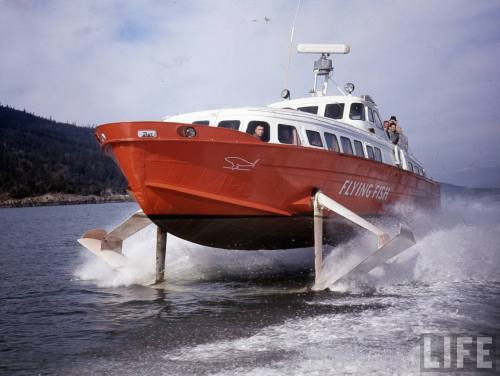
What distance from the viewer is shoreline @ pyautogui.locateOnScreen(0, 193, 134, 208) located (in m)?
117

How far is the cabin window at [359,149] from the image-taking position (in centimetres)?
1238

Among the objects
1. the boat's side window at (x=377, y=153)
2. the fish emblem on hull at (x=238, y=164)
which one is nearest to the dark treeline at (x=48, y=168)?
the boat's side window at (x=377, y=153)

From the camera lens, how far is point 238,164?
924cm

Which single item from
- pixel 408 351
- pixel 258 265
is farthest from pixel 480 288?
pixel 258 265

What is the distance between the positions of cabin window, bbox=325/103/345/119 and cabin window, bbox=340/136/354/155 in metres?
2.37

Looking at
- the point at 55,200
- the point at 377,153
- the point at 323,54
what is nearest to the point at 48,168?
the point at 55,200

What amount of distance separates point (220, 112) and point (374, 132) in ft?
20.7

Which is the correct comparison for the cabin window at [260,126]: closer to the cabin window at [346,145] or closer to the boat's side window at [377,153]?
the cabin window at [346,145]

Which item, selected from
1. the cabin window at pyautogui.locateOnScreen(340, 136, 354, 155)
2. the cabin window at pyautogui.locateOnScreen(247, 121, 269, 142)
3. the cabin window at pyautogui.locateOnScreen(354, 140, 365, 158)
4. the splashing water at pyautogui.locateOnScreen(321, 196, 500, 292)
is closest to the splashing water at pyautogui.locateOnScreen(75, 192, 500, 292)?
the splashing water at pyautogui.locateOnScreen(321, 196, 500, 292)

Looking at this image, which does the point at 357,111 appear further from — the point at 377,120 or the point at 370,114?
the point at 377,120

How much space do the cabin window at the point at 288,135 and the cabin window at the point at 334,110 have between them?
428 centimetres

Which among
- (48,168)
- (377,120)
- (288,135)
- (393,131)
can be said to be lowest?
(288,135)

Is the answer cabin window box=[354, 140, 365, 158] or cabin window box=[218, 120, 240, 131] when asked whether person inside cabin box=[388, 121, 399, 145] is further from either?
cabin window box=[218, 120, 240, 131]

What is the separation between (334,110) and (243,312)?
7955 mm
